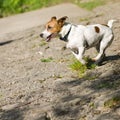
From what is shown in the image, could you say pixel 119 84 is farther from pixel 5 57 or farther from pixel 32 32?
pixel 32 32

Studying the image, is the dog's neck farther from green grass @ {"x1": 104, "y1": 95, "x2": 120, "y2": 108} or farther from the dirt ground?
green grass @ {"x1": 104, "y1": 95, "x2": 120, "y2": 108}

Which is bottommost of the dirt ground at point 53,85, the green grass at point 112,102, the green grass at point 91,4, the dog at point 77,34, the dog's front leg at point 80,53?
the dirt ground at point 53,85

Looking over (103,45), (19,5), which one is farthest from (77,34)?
(19,5)

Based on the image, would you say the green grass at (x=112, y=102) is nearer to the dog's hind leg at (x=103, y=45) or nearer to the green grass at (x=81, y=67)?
the green grass at (x=81, y=67)

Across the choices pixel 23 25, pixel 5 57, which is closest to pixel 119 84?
pixel 5 57

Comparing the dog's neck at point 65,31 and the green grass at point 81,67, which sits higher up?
the dog's neck at point 65,31

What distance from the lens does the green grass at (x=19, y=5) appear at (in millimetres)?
15844

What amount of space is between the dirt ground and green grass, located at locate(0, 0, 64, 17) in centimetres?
541

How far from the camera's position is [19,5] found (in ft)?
53.5

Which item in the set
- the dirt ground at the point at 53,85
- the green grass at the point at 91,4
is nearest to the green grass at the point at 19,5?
the green grass at the point at 91,4

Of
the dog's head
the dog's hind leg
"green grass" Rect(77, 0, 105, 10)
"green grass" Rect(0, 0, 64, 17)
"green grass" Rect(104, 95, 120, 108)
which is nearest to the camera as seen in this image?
"green grass" Rect(104, 95, 120, 108)

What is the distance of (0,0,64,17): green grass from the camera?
15.8 meters

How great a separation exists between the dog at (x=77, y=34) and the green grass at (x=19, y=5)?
328 inches

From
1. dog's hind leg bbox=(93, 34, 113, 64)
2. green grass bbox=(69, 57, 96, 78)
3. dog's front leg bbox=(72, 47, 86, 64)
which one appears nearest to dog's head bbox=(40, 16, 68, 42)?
dog's front leg bbox=(72, 47, 86, 64)
